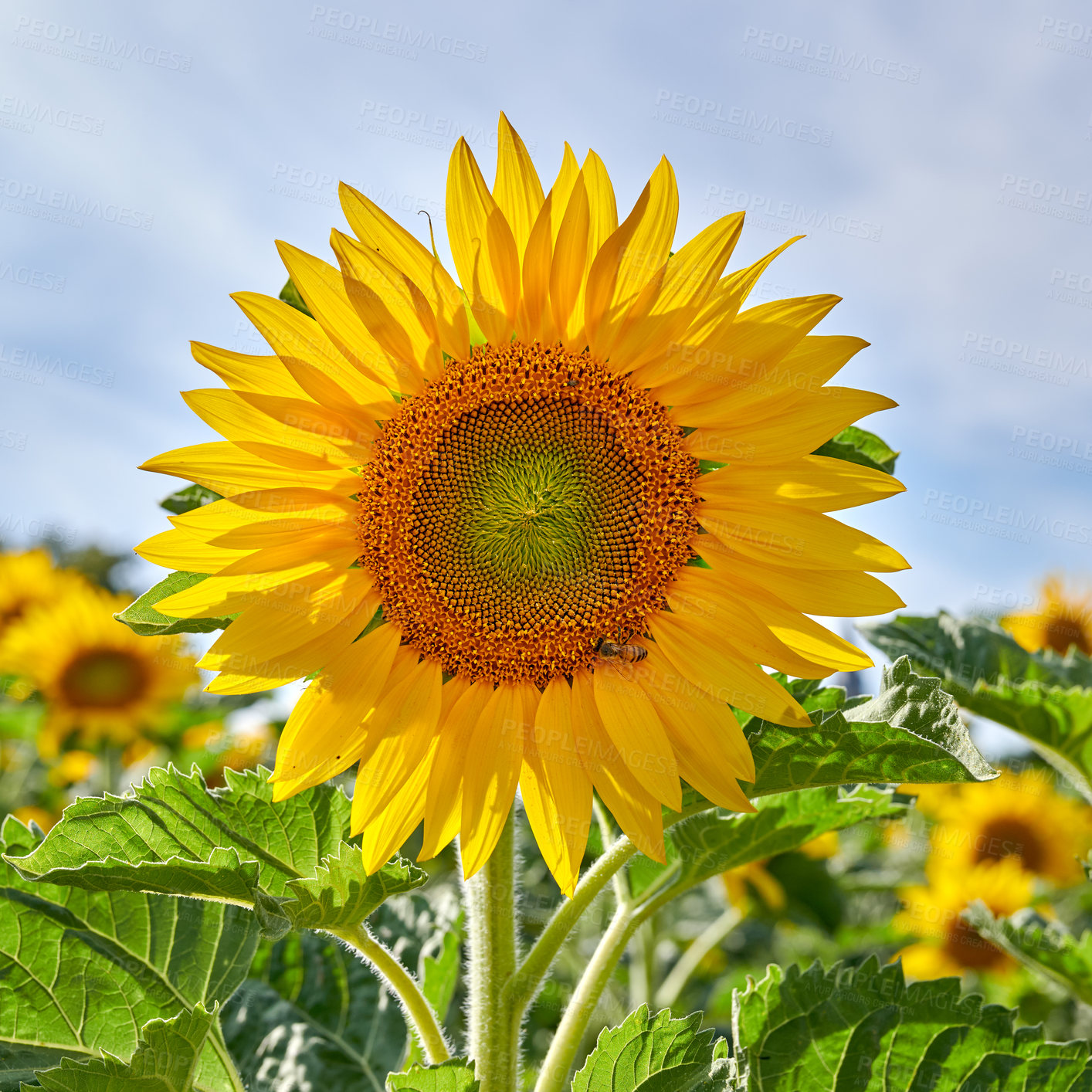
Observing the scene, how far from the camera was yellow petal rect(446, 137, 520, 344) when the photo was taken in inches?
66.6

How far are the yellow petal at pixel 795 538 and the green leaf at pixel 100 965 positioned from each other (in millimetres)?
1293

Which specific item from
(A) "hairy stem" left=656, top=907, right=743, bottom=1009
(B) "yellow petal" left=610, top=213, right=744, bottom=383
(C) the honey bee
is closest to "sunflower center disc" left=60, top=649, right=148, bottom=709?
(A) "hairy stem" left=656, top=907, right=743, bottom=1009

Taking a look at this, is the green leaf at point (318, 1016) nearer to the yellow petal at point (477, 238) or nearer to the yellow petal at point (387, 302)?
the yellow petal at point (387, 302)

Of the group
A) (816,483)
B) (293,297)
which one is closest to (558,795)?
(816,483)

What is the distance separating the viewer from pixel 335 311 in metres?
1.74

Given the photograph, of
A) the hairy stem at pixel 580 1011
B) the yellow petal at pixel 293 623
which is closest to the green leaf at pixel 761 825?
the hairy stem at pixel 580 1011

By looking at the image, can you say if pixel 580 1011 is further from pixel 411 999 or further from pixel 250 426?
pixel 250 426

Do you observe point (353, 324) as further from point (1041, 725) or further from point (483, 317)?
point (1041, 725)

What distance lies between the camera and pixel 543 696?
187cm

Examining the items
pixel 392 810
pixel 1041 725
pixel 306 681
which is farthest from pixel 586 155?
pixel 1041 725

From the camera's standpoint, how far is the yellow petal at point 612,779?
1639mm

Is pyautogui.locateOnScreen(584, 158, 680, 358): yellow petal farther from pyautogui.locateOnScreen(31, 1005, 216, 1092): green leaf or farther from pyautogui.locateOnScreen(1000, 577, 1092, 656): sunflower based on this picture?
pyautogui.locateOnScreen(1000, 577, 1092, 656): sunflower

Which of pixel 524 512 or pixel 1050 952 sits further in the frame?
pixel 1050 952

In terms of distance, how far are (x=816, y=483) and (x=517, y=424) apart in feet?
2.06
